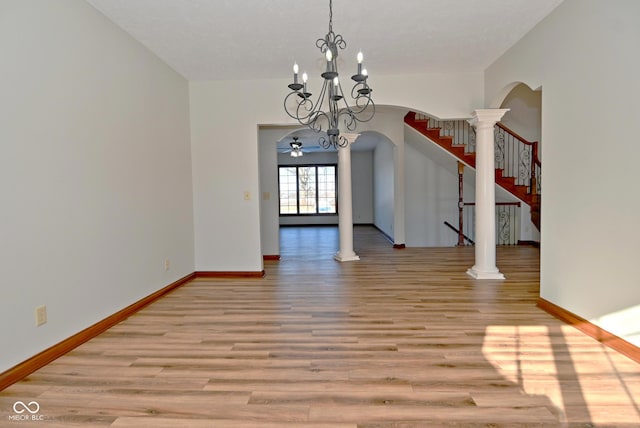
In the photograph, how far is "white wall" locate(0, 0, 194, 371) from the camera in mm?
2316

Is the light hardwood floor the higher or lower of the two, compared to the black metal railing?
lower

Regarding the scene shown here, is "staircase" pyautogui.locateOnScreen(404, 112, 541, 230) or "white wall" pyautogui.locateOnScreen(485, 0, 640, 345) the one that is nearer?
"white wall" pyautogui.locateOnScreen(485, 0, 640, 345)

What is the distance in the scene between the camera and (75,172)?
2.87 metres

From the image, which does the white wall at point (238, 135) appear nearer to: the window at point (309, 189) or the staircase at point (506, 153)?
the staircase at point (506, 153)

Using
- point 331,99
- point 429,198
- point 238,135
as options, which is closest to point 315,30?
point 331,99

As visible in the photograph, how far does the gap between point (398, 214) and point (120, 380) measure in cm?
611

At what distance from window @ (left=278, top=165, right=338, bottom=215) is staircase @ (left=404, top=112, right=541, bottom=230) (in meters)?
6.17

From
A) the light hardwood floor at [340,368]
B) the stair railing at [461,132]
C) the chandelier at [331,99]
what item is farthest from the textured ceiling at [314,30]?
the stair railing at [461,132]

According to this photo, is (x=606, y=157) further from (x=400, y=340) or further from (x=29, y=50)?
(x=29, y=50)

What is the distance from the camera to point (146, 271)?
392 centimetres

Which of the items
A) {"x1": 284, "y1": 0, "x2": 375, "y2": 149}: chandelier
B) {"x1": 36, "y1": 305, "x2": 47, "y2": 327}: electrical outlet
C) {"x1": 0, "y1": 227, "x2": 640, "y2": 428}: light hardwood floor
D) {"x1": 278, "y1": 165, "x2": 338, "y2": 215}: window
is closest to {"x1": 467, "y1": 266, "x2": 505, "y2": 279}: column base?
{"x1": 0, "y1": 227, "x2": 640, "y2": 428}: light hardwood floor

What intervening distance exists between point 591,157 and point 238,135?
4.00m

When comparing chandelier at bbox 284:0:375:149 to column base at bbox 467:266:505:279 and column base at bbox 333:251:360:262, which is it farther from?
column base at bbox 467:266:505:279

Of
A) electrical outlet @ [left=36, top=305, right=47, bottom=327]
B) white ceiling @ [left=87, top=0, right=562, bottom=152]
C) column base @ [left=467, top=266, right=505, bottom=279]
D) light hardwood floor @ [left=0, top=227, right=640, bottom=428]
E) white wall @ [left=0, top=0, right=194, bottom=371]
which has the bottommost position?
light hardwood floor @ [left=0, top=227, right=640, bottom=428]
